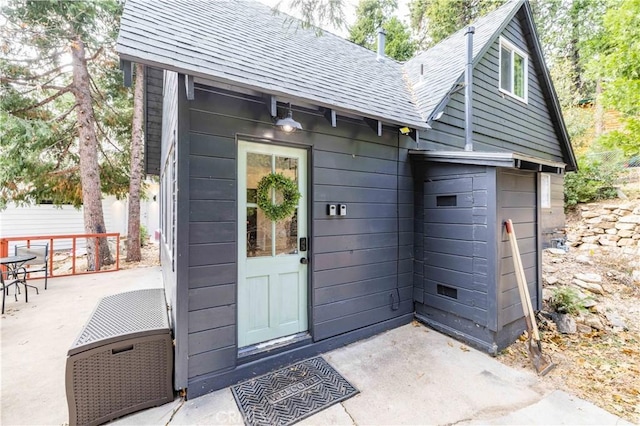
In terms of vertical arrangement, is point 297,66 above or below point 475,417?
above

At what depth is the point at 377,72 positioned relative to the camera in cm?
542

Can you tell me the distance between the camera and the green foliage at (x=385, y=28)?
1264 cm

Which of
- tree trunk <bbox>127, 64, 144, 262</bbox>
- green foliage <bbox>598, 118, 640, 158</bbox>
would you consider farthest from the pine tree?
green foliage <bbox>598, 118, 640, 158</bbox>

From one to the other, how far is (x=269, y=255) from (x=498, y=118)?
5.72m

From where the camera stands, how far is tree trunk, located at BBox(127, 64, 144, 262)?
812cm

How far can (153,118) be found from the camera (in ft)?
22.2

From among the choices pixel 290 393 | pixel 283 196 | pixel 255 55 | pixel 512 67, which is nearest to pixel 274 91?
pixel 255 55

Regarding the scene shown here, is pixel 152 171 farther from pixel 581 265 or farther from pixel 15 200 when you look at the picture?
pixel 581 265

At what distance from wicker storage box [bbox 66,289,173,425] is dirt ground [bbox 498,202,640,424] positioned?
11.5 ft

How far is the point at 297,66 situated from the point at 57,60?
8118mm

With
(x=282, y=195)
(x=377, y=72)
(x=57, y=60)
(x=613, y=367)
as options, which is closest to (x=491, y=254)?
(x=613, y=367)

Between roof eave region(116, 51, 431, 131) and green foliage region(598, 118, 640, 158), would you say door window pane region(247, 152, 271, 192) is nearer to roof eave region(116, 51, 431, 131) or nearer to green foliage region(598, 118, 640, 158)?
roof eave region(116, 51, 431, 131)

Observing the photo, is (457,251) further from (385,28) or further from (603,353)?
(385,28)

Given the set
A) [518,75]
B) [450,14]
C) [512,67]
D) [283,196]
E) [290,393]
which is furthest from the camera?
[450,14]
